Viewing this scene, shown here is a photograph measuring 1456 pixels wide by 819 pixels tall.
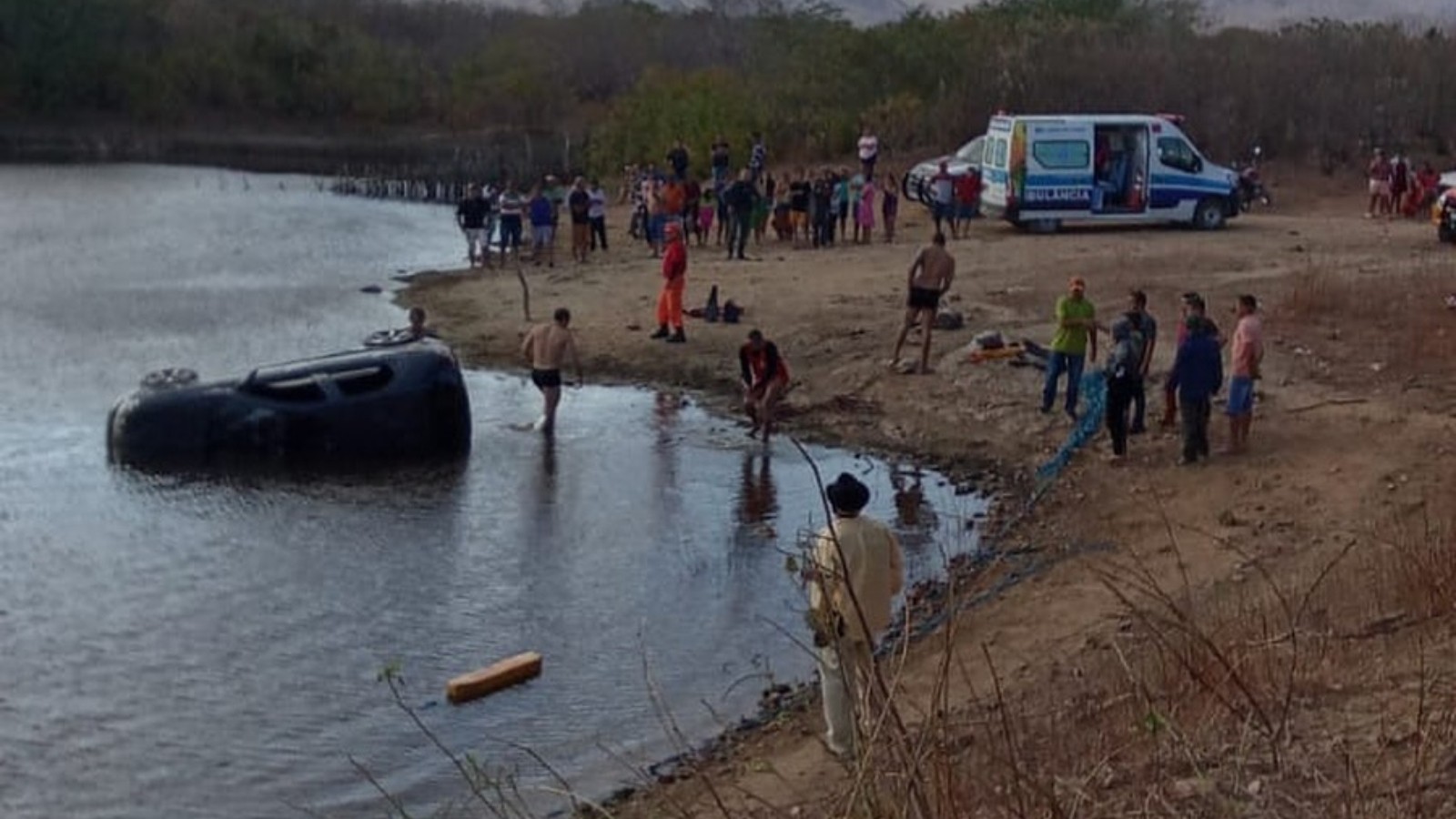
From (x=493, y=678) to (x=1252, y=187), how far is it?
27.7 meters

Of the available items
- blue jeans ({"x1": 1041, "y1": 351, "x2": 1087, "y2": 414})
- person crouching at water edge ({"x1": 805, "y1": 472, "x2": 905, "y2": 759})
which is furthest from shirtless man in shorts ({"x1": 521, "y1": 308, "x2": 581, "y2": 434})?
person crouching at water edge ({"x1": 805, "y1": 472, "x2": 905, "y2": 759})

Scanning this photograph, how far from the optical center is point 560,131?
261 feet

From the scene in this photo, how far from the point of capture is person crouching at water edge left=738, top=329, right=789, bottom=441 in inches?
821

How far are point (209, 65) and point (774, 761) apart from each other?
76097 millimetres

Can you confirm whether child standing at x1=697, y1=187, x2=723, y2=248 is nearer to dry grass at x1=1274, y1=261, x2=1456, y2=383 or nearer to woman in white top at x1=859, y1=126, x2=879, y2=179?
woman in white top at x1=859, y1=126, x2=879, y2=179

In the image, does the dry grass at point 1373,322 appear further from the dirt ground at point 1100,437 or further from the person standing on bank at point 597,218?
the person standing on bank at point 597,218

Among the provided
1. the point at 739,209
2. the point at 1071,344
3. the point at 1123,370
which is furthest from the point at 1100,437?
the point at 739,209

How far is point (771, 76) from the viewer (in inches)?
2217

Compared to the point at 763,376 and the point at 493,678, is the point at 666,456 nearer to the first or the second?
the point at 763,376

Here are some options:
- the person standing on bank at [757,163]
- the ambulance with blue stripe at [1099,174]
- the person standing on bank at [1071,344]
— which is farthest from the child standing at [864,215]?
the person standing on bank at [1071,344]

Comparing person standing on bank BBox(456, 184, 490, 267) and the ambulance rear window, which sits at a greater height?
the ambulance rear window

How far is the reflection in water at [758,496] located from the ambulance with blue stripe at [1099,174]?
536 inches

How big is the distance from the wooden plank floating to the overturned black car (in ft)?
21.9

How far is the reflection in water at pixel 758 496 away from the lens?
18000mm
